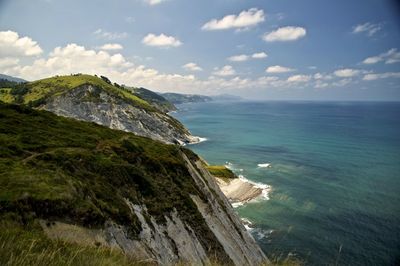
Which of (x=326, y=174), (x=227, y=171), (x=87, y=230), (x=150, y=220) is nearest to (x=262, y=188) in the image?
(x=227, y=171)

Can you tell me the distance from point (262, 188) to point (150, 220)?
61.7 meters

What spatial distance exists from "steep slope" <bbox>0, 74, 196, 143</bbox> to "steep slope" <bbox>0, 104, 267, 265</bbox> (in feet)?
361

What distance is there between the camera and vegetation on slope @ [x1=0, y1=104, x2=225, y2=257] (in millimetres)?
Result: 16047

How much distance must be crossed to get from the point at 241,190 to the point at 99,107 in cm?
9589

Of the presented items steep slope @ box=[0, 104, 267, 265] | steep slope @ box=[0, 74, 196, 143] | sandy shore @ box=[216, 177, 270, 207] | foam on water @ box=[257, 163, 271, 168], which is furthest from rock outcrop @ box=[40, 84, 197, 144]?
steep slope @ box=[0, 104, 267, 265]

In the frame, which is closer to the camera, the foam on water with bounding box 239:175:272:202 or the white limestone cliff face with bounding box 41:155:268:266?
the white limestone cliff face with bounding box 41:155:268:266

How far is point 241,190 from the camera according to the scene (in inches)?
3179

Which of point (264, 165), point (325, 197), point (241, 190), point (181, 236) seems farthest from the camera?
point (264, 165)

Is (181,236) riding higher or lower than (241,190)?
higher

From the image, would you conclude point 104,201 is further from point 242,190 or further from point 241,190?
point 242,190

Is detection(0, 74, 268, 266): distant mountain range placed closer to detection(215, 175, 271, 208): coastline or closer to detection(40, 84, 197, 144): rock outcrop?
detection(215, 175, 271, 208): coastline

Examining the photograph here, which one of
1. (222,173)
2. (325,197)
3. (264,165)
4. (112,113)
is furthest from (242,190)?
(112,113)

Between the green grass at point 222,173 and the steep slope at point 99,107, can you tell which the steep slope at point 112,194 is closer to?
the green grass at point 222,173

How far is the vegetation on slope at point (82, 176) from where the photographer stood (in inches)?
632
